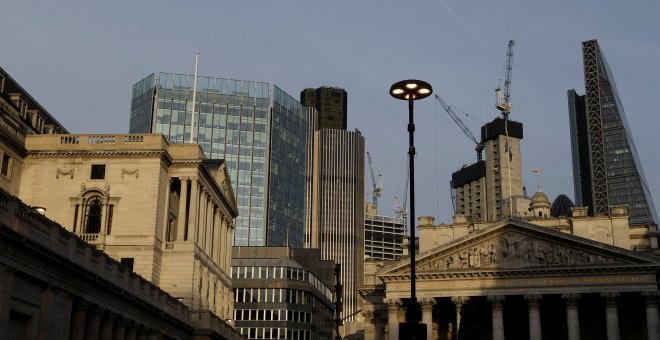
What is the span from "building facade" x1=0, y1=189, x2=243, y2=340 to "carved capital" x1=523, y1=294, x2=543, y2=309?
1646 inches

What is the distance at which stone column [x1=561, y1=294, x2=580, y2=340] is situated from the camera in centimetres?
8144

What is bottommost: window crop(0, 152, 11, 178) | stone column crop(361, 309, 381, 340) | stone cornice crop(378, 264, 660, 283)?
stone column crop(361, 309, 381, 340)

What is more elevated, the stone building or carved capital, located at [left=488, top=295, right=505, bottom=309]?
the stone building

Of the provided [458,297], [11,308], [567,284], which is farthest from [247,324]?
[11,308]

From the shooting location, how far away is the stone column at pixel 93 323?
44.5 m

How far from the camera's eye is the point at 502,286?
85.1 metres

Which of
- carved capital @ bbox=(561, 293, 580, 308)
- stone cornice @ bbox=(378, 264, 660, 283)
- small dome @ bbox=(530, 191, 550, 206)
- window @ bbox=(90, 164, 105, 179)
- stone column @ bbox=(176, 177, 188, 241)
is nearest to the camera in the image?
window @ bbox=(90, 164, 105, 179)

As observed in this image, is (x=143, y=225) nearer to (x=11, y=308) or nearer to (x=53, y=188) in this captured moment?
(x=53, y=188)

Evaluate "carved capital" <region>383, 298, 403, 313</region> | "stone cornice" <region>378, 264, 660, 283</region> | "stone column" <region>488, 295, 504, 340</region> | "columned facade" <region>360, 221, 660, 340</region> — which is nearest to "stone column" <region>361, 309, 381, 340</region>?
"columned facade" <region>360, 221, 660, 340</region>

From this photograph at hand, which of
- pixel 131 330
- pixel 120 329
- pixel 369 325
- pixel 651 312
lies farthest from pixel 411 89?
pixel 369 325

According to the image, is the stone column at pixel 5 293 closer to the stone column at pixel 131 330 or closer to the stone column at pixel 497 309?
the stone column at pixel 131 330

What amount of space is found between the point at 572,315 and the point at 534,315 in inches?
143

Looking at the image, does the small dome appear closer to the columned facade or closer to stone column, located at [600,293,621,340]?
the columned facade

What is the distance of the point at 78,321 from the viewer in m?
42.7
